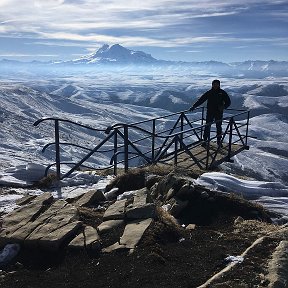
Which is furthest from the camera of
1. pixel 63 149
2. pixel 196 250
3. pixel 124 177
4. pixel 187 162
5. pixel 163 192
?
pixel 63 149

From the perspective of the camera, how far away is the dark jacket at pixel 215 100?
13742 millimetres

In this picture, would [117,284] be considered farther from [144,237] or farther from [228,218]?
[228,218]

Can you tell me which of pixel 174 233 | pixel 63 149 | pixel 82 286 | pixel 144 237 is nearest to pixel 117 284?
pixel 82 286

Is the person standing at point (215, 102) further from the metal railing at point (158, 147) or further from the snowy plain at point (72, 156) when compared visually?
the snowy plain at point (72, 156)

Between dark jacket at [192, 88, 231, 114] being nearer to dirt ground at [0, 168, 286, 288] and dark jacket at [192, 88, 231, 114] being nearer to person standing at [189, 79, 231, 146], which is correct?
person standing at [189, 79, 231, 146]

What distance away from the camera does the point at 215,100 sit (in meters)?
14.0

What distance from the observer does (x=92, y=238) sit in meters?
5.88

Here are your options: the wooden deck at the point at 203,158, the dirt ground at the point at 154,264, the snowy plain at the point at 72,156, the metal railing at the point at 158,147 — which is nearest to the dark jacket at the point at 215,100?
the metal railing at the point at 158,147

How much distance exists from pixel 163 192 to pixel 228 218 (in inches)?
62.1

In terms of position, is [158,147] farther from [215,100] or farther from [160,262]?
[160,262]

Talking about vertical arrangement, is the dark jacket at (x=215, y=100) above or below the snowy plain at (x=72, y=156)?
above

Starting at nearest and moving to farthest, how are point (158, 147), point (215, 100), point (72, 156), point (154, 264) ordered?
point (154, 264) → point (158, 147) → point (215, 100) → point (72, 156)

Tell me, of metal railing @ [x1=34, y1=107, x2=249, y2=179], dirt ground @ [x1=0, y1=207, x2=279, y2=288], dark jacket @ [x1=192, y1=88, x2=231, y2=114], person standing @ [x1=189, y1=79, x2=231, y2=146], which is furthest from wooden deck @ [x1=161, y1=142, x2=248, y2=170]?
dirt ground @ [x1=0, y1=207, x2=279, y2=288]

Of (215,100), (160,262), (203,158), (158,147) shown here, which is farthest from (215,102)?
(160,262)
